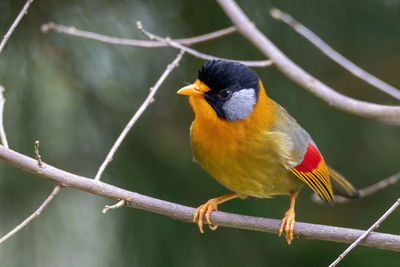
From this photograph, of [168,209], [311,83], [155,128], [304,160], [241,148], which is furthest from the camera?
[155,128]

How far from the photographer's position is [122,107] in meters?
3.59

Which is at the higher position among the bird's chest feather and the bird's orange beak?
the bird's orange beak

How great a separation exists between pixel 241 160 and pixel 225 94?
0.36m

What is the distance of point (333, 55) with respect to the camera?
327 centimetres

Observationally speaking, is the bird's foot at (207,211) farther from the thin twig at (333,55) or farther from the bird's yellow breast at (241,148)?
the thin twig at (333,55)

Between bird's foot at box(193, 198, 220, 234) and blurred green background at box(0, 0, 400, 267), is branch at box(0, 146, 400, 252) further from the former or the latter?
blurred green background at box(0, 0, 400, 267)

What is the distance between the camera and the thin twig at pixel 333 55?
309cm

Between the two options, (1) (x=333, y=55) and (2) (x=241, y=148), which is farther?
(1) (x=333, y=55)

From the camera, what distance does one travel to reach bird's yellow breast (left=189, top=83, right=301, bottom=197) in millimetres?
3117

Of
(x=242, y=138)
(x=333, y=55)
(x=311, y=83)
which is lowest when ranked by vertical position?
(x=242, y=138)

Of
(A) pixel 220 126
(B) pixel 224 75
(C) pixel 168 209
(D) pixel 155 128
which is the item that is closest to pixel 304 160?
(A) pixel 220 126

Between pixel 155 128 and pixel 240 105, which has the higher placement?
pixel 155 128

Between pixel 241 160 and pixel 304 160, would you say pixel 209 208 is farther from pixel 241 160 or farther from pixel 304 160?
pixel 304 160

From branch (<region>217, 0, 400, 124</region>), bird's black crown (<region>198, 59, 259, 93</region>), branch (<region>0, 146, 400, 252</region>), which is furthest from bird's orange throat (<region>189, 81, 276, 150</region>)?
branch (<region>0, 146, 400, 252</region>)
